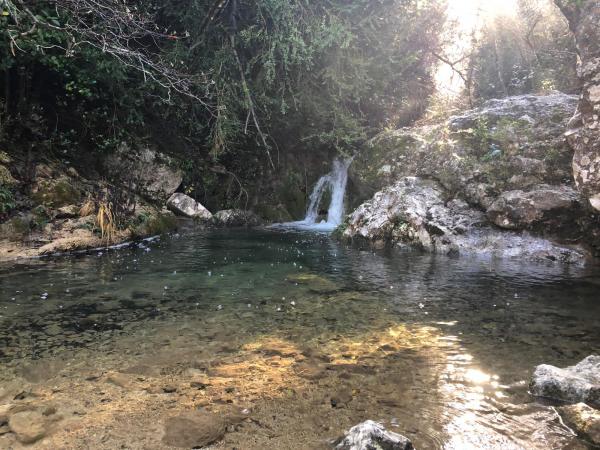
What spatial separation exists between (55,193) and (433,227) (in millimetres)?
10856

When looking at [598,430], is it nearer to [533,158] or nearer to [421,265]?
[421,265]

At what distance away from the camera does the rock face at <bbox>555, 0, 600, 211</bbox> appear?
7.99m

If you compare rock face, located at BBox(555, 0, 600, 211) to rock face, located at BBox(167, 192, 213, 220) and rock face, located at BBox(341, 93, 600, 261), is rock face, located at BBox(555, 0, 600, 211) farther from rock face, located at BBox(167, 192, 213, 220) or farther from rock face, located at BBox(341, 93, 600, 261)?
rock face, located at BBox(167, 192, 213, 220)

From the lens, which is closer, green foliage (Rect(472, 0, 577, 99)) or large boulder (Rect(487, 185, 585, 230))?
large boulder (Rect(487, 185, 585, 230))

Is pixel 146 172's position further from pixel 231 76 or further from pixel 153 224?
pixel 231 76

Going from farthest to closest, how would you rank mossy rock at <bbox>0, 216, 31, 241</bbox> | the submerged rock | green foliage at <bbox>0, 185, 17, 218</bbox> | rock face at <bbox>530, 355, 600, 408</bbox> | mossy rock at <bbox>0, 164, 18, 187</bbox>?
mossy rock at <bbox>0, 164, 18, 187</bbox> < green foliage at <bbox>0, 185, 17, 218</bbox> < mossy rock at <bbox>0, 216, 31, 241</bbox> < rock face at <bbox>530, 355, 600, 408</bbox> < the submerged rock

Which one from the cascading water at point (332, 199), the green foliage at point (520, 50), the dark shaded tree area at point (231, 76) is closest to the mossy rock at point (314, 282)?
the dark shaded tree area at point (231, 76)

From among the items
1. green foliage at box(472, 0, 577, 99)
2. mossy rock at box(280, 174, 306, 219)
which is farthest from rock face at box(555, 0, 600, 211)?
green foliage at box(472, 0, 577, 99)

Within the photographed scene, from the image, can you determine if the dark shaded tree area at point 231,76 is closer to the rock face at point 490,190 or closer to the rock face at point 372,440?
the rock face at point 490,190

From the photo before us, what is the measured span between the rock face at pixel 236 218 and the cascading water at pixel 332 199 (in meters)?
1.19

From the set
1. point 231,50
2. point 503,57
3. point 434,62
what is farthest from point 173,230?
point 503,57

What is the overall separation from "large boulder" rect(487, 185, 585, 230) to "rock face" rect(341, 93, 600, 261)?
2 centimetres

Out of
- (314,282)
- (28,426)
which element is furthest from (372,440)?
A: (314,282)

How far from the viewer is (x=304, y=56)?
1619 centimetres
